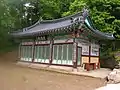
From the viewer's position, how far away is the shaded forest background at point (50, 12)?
76.3ft

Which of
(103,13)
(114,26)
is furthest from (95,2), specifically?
(114,26)

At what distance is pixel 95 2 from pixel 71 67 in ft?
36.8

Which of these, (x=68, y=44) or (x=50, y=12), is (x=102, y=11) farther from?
(x=68, y=44)

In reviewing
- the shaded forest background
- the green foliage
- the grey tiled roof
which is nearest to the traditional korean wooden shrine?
the grey tiled roof

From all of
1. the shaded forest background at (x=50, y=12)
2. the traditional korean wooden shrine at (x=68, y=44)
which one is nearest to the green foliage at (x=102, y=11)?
the shaded forest background at (x=50, y=12)

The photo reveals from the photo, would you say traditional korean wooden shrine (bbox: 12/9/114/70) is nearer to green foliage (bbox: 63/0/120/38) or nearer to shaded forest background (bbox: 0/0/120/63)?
green foliage (bbox: 63/0/120/38)

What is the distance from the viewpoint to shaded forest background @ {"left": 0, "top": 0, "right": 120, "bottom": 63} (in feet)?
76.3

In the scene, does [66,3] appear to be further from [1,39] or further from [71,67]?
[71,67]

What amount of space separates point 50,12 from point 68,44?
1443 cm

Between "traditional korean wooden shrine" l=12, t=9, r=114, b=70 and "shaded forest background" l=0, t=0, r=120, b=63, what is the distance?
3251 mm

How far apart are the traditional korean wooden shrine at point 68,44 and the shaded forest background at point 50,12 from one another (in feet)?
10.7

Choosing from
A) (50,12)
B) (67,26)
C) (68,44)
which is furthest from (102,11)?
(67,26)

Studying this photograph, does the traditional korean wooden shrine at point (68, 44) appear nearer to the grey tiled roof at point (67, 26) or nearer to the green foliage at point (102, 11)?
the grey tiled roof at point (67, 26)

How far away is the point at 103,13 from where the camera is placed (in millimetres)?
24094
